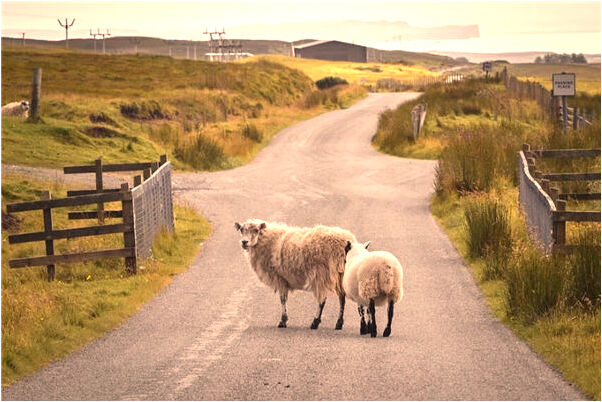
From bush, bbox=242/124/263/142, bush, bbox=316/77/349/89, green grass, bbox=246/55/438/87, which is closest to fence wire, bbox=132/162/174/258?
bush, bbox=242/124/263/142

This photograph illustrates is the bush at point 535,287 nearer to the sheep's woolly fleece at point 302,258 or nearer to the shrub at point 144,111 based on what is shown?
the sheep's woolly fleece at point 302,258

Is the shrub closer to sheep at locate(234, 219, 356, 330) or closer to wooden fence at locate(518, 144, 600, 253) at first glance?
wooden fence at locate(518, 144, 600, 253)

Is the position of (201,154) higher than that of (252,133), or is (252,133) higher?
(252,133)

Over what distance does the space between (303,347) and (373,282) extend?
45.7 inches

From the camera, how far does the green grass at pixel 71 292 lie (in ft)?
39.3

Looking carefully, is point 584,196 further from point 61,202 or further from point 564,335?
point 61,202

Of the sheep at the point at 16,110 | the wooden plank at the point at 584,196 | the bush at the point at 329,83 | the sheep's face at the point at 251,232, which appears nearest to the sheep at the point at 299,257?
the sheep's face at the point at 251,232

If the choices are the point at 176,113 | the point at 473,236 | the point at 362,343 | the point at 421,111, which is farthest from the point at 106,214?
the point at 176,113

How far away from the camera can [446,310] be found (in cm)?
1438

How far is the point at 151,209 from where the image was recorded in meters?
20.1

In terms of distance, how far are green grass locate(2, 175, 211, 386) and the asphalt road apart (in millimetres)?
305

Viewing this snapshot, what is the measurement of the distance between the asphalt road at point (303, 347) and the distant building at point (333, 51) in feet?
504

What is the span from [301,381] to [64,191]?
1849 centimetres

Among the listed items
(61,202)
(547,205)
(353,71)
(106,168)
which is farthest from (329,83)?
(547,205)
